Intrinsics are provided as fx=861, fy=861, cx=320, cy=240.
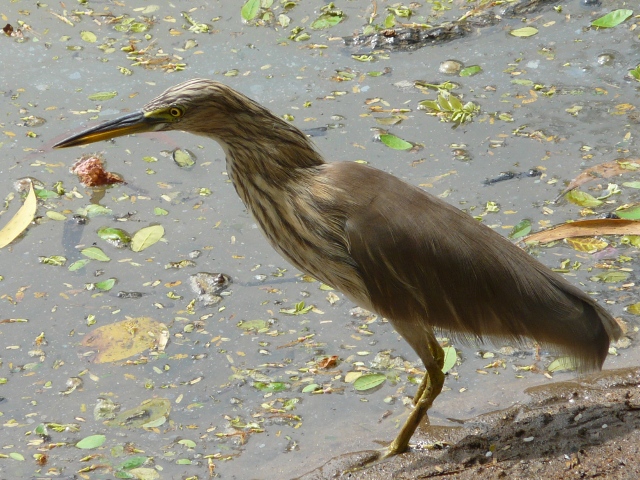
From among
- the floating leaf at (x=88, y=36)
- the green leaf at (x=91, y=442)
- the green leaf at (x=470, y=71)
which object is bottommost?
the green leaf at (x=91, y=442)

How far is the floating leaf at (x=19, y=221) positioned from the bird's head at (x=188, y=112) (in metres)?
1.54

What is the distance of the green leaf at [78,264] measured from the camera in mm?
4770

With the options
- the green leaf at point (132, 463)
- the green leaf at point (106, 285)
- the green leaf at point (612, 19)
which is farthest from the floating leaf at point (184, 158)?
the green leaf at point (612, 19)

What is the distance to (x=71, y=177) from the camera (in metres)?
5.30

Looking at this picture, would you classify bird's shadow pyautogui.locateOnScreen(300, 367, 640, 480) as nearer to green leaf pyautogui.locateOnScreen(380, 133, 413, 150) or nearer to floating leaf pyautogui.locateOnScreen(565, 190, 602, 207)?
floating leaf pyautogui.locateOnScreen(565, 190, 602, 207)

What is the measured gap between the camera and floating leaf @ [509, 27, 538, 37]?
6.36 metres

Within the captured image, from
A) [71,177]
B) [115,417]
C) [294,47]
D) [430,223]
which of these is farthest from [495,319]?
[294,47]

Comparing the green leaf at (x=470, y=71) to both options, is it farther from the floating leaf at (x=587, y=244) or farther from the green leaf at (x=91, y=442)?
the green leaf at (x=91, y=442)

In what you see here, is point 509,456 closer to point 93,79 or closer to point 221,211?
point 221,211

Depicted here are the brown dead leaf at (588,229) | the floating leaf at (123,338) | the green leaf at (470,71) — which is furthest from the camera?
the green leaf at (470,71)

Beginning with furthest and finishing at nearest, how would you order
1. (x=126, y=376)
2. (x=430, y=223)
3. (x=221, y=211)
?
1. (x=221, y=211)
2. (x=126, y=376)
3. (x=430, y=223)

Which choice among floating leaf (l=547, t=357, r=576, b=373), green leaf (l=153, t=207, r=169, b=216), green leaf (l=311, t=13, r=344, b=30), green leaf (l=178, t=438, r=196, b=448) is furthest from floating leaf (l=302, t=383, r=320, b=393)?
green leaf (l=311, t=13, r=344, b=30)

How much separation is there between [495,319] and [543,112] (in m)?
2.47

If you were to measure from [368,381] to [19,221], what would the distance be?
7.52 ft
